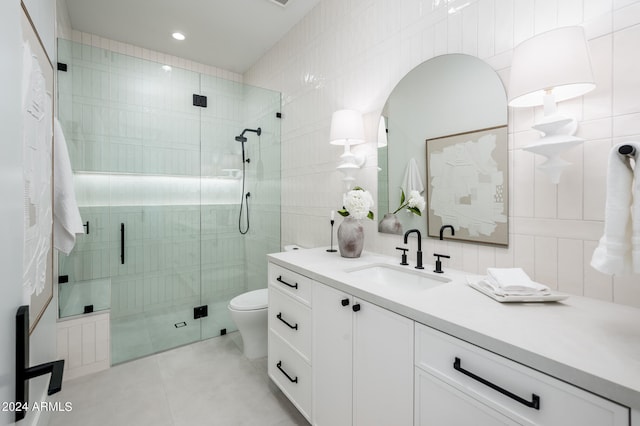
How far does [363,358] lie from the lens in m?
1.17

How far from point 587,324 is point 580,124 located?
72cm

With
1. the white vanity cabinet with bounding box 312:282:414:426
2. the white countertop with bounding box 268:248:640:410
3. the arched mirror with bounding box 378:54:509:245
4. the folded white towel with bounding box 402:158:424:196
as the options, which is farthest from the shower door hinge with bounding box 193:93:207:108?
the white countertop with bounding box 268:248:640:410

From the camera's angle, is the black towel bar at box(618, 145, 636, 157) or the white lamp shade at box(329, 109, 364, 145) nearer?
the black towel bar at box(618, 145, 636, 157)

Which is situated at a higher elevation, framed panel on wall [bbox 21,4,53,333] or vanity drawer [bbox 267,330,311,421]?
framed panel on wall [bbox 21,4,53,333]

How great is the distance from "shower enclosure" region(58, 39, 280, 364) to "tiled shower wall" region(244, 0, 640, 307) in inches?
33.6

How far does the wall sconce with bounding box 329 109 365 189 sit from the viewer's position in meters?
1.91

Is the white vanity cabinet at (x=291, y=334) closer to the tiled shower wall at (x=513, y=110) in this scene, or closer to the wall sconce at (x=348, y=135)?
the tiled shower wall at (x=513, y=110)

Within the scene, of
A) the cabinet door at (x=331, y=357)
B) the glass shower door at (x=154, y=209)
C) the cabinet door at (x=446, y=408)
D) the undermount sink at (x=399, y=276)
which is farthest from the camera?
the glass shower door at (x=154, y=209)

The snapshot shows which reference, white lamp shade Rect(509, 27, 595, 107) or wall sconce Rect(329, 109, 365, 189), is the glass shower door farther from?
white lamp shade Rect(509, 27, 595, 107)

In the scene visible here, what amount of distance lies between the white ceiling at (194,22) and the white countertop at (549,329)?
8.21 ft

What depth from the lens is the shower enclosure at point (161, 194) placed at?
2240mm

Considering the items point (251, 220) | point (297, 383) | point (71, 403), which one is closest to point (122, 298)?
point (71, 403)

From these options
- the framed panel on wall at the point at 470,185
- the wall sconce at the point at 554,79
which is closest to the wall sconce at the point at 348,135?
the framed panel on wall at the point at 470,185

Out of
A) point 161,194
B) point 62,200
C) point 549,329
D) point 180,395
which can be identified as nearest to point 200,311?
point 180,395
